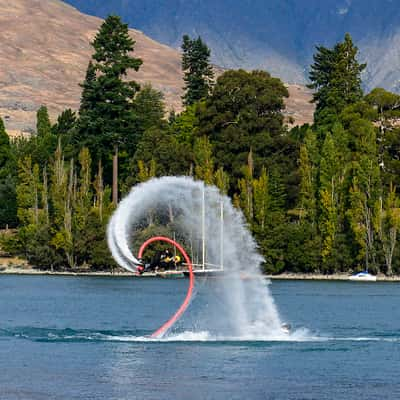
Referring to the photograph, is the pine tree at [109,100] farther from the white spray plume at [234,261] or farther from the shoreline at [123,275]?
the white spray plume at [234,261]

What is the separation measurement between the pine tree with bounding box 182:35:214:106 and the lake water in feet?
307

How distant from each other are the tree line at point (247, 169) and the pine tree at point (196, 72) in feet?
62.4

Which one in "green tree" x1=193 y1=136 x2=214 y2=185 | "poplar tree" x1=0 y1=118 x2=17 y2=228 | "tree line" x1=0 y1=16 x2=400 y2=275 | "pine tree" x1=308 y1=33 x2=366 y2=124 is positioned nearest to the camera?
"tree line" x1=0 y1=16 x2=400 y2=275

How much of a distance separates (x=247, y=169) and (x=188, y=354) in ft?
258

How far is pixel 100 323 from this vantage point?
7975cm

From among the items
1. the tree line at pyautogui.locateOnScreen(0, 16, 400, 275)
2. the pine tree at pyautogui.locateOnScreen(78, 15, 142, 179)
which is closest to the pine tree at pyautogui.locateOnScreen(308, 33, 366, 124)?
the tree line at pyautogui.locateOnScreen(0, 16, 400, 275)

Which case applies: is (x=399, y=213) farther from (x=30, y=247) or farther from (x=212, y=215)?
(x=212, y=215)

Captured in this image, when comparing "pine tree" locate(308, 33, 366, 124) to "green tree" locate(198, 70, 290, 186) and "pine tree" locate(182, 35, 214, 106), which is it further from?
"pine tree" locate(182, 35, 214, 106)

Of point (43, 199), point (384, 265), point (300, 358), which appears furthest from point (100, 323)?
point (43, 199)

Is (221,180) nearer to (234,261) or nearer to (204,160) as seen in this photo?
(204,160)

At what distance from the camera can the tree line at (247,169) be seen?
13262 centimetres

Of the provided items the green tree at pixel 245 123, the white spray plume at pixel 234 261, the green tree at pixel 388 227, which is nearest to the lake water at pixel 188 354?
the white spray plume at pixel 234 261

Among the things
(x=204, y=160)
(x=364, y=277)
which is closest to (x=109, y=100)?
(x=204, y=160)

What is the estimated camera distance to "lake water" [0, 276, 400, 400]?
5309cm
